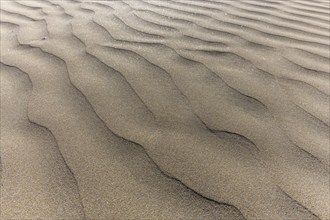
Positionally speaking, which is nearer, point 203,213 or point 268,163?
point 203,213

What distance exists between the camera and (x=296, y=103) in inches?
62.4

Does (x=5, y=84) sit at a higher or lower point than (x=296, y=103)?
lower

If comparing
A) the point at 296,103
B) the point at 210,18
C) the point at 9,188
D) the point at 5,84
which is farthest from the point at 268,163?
the point at 210,18

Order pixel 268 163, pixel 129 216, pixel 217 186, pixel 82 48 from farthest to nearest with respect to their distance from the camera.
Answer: pixel 82 48 < pixel 268 163 < pixel 217 186 < pixel 129 216

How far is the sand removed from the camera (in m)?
1.09

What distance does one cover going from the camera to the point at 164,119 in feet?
4.81

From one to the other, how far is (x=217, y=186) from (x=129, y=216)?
0.31 metres

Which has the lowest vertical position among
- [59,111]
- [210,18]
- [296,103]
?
[59,111]

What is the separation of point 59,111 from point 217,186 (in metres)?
0.78

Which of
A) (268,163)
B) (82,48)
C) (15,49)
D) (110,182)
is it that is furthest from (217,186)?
(15,49)

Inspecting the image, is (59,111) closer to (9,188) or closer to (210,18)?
(9,188)

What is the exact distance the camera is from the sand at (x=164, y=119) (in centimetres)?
109

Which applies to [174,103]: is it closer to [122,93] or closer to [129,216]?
[122,93]

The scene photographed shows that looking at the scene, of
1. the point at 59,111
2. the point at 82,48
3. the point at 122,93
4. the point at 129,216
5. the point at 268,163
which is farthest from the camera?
the point at 82,48
